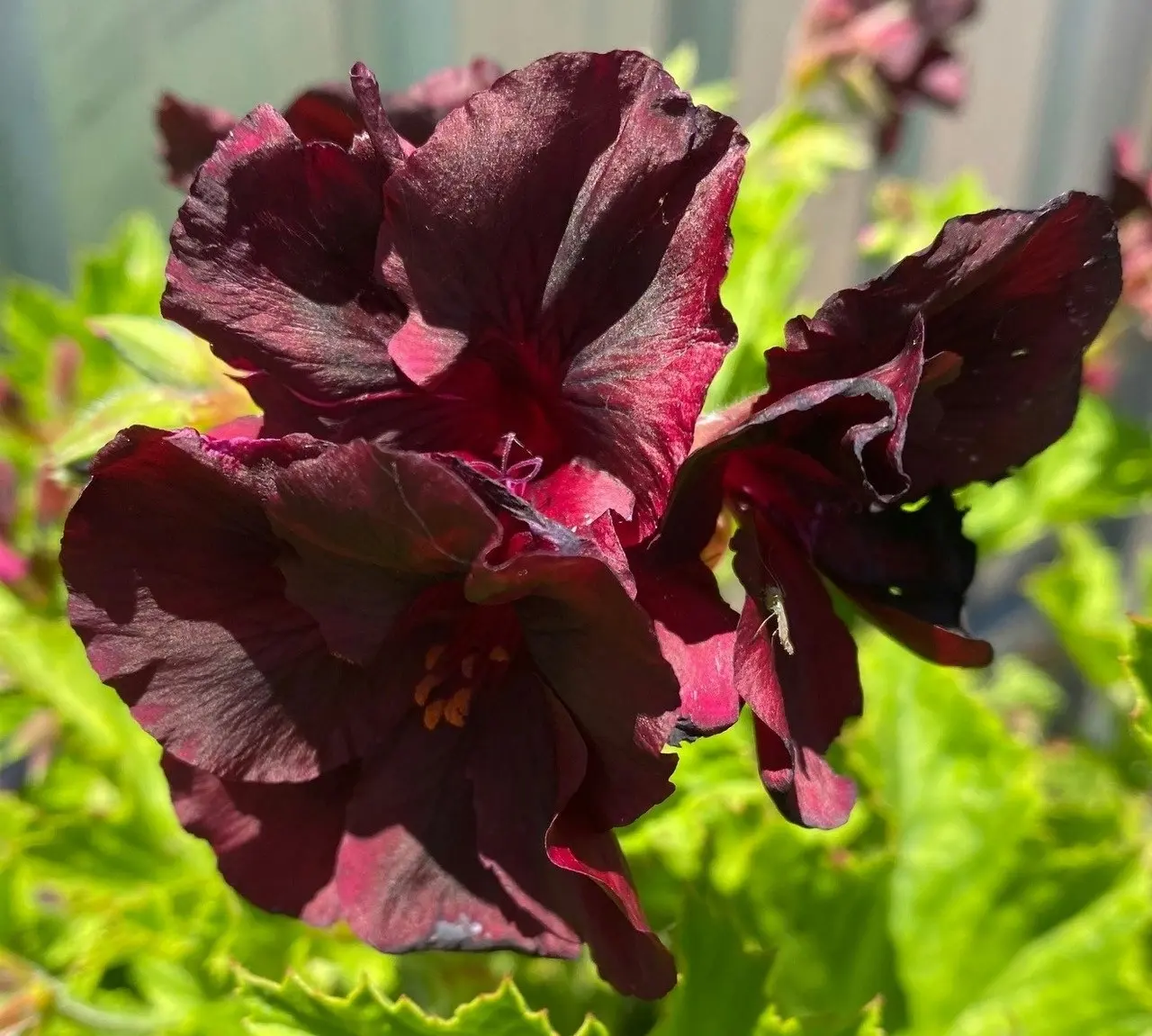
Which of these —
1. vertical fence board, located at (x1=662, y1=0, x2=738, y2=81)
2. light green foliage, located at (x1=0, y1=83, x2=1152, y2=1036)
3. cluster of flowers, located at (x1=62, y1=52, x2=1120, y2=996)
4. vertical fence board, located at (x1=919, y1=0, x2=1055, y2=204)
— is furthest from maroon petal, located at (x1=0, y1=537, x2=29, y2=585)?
vertical fence board, located at (x1=919, y1=0, x2=1055, y2=204)

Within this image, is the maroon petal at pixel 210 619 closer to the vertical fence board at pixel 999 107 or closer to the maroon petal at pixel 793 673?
the maroon petal at pixel 793 673

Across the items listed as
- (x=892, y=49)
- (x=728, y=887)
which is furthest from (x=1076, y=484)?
(x=728, y=887)

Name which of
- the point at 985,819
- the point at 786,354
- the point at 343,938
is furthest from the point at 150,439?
the point at 985,819

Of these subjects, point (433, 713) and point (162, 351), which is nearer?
point (433, 713)

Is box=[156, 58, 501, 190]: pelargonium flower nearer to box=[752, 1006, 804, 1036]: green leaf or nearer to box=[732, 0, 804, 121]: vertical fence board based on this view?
box=[752, 1006, 804, 1036]: green leaf

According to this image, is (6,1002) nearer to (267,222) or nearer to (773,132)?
(267,222)

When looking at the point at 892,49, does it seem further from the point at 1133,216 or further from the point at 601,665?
the point at 601,665
